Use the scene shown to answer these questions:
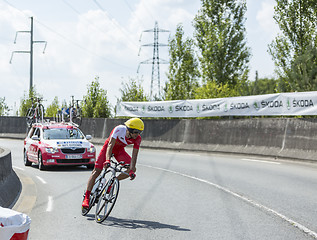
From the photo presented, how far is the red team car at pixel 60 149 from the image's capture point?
1530 cm

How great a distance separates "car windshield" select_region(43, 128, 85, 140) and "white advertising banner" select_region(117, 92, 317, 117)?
27.3 ft

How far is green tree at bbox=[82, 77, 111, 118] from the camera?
35.9 m

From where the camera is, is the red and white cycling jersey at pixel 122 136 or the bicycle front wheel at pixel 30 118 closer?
the red and white cycling jersey at pixel 122 136

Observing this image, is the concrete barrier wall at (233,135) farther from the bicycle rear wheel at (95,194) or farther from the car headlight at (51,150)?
the bicycle rear wheel at (95,194)

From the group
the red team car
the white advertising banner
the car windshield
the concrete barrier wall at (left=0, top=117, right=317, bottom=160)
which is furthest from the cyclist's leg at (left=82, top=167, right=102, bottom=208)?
the white advertising banner

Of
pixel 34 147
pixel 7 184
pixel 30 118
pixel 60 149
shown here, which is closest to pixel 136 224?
pixel 7 184

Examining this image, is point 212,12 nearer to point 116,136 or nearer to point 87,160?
point 87,160

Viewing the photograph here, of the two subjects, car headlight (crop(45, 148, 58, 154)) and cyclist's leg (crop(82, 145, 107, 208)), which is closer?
cyclist's leg (crop(82, 145, 107, 208))

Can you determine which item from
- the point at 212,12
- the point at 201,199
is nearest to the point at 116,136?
the point at 201,199

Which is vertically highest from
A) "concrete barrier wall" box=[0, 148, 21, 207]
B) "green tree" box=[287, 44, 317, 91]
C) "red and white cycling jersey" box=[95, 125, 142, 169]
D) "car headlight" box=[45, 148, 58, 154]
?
"green tree" box=[287, 44, 317, 91]

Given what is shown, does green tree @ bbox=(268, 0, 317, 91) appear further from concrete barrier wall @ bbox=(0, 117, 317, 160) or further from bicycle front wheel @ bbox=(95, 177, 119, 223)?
bicycle front wheel @ bbox=(95, 177, 119, 223)

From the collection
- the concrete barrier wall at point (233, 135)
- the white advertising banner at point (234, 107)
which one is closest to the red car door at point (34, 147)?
the concrete barrier wall at point (233, 135)

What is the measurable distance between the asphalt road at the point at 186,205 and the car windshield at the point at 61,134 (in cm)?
143

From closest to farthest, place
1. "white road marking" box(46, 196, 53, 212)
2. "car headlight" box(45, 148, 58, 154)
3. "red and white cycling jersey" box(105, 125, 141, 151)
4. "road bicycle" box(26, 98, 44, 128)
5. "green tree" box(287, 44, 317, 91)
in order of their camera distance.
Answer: "red and white cycling jersey" box(105, 125, 141, 151)
"white road marking" box(46, 196, 53, 212)
"car headlight" box(45, 148, 58, 154)
"green tree" box(287, 44, 317, 91)
"road bicycle" box(26, 98, 44, 128)
